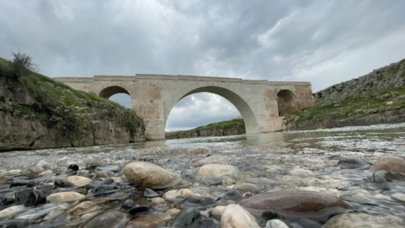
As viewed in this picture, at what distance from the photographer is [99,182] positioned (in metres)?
2.94

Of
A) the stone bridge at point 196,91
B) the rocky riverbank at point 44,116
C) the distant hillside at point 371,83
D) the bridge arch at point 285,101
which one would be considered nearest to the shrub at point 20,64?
the rocky riverbank at point 44,116

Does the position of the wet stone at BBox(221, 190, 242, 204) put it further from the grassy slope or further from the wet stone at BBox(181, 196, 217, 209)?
the grassy slope

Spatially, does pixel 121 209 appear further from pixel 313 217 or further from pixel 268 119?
pixel 268 119

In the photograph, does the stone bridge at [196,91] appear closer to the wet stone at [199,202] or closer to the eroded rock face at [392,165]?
the eroded rock face at [392,165]

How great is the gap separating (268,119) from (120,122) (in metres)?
25.3

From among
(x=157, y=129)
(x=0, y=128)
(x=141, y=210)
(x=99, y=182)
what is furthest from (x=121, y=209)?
(x=157, y=129)

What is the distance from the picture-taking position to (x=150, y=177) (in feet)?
8.91

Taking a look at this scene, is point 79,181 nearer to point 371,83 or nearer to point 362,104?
point 362,104

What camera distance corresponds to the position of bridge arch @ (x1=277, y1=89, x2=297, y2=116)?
137 feet

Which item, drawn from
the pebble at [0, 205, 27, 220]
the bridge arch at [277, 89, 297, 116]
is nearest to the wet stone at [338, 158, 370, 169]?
the pebble at [0, 205, 27, 220]

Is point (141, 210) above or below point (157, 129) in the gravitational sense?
below

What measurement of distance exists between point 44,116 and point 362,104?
2458cm

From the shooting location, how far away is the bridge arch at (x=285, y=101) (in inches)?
1641

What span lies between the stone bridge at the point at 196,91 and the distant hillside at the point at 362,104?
4.23 meters
